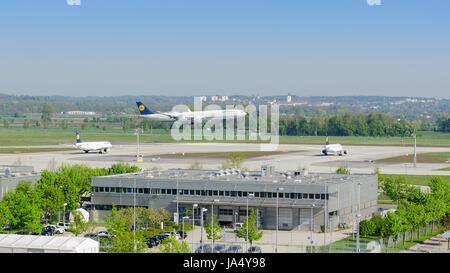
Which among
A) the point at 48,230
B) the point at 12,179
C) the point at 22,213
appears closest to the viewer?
the point at 22,213

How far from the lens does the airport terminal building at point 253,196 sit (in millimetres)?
68000

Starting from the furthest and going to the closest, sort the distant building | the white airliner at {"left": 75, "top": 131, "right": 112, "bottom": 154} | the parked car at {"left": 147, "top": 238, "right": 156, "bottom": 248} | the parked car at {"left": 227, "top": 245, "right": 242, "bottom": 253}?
the white airliner at {"left": 75, "top": 131, "right": 112, "bottom": 154} < the distant building < the parked car at {"left": 147, "top": 238, "right": 156, "bottom": 248} < the parked car at {"left": 227, "top": 245, "right": 242, "bottom": 253}

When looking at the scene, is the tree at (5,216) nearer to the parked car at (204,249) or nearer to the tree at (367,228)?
the parked car at (204,249)

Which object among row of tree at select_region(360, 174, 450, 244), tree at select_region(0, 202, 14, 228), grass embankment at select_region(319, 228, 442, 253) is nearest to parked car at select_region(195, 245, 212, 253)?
grass embankment at select_region(319, 228, 442, 253)

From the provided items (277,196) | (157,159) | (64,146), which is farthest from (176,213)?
(64,146)

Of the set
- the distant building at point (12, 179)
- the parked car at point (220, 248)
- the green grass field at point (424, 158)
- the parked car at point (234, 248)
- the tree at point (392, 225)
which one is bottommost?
the green grass field at point (424, 158)

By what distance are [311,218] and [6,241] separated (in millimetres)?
34833

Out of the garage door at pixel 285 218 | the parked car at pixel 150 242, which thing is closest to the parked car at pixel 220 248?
the parked car at pixel 150 242

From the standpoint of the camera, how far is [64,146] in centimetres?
18950

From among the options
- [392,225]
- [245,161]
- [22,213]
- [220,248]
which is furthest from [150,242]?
[245,161]

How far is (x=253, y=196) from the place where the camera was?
7031cm

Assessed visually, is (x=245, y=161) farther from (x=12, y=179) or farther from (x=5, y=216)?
(x=5, y=216)

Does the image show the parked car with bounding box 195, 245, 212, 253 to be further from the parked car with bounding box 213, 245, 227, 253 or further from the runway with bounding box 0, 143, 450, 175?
the runway with bounding box 0, 143, 450, 175

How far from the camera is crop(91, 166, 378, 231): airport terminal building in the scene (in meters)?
68.0
